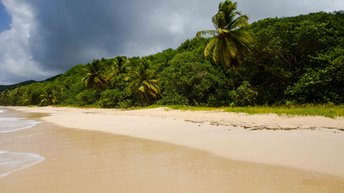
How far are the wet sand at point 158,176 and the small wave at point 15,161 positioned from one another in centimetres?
28

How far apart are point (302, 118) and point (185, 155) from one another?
23.8ft

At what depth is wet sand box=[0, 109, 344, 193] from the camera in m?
4.93

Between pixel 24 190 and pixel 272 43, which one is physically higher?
pixel 272 43

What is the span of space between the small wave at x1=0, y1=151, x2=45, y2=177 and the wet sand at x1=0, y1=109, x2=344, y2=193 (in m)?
0.28

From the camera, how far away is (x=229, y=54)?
80.8 ft

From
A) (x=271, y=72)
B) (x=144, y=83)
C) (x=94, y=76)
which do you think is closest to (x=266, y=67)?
(x=271, y=72)

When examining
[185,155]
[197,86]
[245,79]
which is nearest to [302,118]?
[185,155]

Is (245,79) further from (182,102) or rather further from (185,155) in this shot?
(185,155)

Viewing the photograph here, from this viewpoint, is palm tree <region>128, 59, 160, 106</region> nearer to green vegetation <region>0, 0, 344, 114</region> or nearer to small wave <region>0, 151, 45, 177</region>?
green vegetation <region>0, 0, 344, 114</region>

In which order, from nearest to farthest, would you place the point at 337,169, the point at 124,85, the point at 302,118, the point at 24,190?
1. the point at 24,190
2. the point at 337,169
3. the point at 302,118
4. the point at 124,85

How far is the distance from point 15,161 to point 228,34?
20380 millimetres

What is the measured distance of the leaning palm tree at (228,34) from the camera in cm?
2475

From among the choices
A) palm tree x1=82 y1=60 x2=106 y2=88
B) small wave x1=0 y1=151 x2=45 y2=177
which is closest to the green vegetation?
small wave x1=0 y1=151 x2=45 y2=177

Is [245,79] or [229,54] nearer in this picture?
[229,54]
